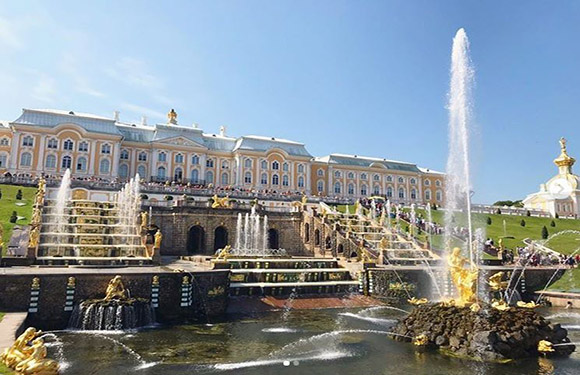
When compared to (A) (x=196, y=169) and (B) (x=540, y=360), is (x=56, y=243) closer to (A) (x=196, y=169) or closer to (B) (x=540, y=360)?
(B) (x=540, y=360)

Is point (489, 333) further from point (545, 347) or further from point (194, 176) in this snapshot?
point (194, 176)

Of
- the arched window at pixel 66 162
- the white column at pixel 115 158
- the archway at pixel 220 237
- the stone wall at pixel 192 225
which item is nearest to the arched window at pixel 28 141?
the arched window at pixel 66 162

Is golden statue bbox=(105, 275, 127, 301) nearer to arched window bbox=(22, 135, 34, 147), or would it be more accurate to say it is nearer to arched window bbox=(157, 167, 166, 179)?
arched window bbox=(157, 167, 166, 179)

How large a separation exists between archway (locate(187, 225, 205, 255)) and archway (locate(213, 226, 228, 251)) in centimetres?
134

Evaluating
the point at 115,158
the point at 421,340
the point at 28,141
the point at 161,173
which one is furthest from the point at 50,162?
the point at 421,340

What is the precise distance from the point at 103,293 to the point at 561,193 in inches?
2765

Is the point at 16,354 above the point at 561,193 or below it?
below

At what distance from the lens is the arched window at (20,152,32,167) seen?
53.1 metres

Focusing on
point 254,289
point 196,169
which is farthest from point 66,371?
point 196,169

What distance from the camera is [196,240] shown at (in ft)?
114

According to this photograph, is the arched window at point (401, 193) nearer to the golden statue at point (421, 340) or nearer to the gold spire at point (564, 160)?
the gold spire at point (564, 160)

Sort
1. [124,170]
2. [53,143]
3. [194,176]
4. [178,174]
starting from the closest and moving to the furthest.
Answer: [53,143]
[124,170]
[178,174]
[194,176]

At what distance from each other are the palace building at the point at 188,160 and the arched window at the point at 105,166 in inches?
5.0

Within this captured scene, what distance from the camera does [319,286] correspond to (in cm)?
2298
